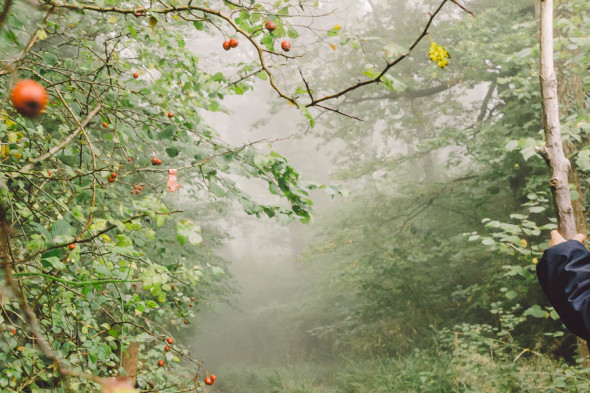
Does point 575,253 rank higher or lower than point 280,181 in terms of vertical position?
lower

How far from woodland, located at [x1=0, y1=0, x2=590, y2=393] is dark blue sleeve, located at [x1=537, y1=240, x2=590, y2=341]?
57 cm

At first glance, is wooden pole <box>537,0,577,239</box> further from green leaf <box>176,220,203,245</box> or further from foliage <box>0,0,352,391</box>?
green leaf <box>176,220,203,245</box>

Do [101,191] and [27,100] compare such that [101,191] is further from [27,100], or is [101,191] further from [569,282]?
[569,282]

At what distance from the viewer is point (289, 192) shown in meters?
2.14

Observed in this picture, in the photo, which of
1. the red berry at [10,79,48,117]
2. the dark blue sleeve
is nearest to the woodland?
the red berry at [10,79,48,117]

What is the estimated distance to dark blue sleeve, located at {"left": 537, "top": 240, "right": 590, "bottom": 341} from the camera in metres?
1.48

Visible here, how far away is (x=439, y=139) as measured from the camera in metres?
7.26

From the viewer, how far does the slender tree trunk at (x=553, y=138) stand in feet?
6.93

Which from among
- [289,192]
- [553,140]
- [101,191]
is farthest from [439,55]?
[101,191]

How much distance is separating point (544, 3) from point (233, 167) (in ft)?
6.94

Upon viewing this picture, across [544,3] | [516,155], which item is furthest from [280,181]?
[516,155]

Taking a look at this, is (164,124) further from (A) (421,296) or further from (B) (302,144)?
(B) (302,144)

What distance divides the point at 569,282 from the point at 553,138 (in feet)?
3.66

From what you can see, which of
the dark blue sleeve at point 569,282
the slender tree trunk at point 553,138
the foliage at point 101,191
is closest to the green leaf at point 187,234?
the foliage at point 101,191
